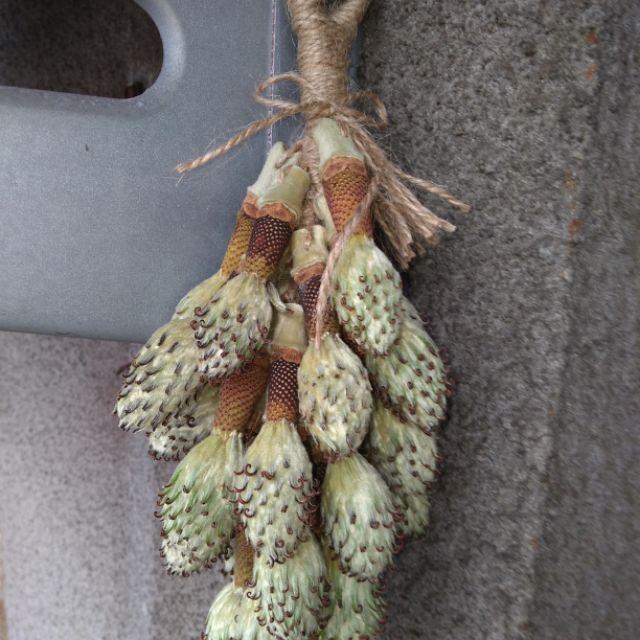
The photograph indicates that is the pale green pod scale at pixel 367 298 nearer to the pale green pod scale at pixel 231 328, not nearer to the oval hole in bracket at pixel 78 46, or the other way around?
the pale green pod scale at pixel 231 328

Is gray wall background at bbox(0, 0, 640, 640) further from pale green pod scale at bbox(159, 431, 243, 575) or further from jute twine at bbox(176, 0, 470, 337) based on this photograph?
pale green pod scale at bbox(159, 431, 243, 575)

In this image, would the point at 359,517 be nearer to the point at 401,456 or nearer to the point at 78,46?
the point at 401,456

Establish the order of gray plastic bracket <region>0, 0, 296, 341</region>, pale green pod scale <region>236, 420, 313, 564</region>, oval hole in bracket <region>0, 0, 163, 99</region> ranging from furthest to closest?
oval hole in bracket <region>0, 0, 163, 99</region> < gray plastic bracket <region>0, 0, 296, 341</region> < pale green pod scale <region>236, 420, 313, 564</region>

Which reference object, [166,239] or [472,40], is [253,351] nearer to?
[166,239]

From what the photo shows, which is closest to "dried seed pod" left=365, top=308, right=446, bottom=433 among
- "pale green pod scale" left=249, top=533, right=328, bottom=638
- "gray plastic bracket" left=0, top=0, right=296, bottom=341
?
"pale green pod scale" left=249, top=533, right=328, bottom=638

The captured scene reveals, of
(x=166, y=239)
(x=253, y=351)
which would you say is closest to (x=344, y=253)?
(x=253, y=351)

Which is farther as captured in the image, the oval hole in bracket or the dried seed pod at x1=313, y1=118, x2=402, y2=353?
the oval hole in bracket
